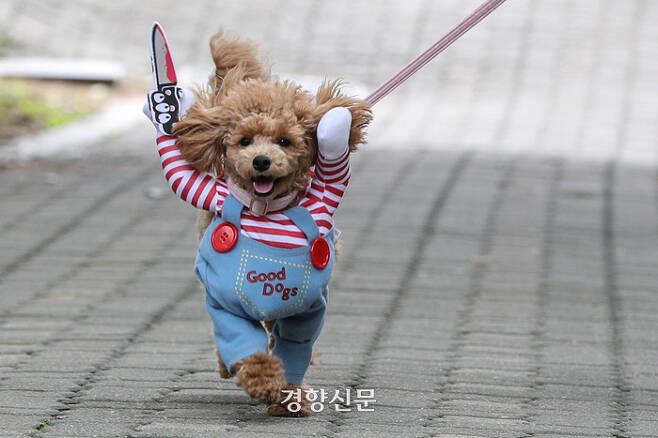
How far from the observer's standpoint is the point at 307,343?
3.90 metres

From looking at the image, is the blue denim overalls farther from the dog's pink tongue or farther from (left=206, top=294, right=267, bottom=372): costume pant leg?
the dog's pink tongue

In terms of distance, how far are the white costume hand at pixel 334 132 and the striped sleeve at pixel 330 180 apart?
0.21 feet

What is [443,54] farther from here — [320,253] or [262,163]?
[262,163]

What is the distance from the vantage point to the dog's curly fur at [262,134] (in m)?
3.55

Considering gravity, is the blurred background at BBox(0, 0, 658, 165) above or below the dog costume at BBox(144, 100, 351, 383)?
above

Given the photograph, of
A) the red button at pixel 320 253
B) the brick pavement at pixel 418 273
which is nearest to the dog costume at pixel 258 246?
the red button at pixel 320 253

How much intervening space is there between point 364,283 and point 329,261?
8.12ft

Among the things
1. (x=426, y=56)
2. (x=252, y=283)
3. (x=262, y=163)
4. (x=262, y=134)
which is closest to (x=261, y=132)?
(x=262, y=134)

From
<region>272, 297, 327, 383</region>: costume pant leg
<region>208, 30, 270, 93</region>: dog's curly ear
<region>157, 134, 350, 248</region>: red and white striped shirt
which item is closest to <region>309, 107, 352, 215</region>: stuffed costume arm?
<region>157, 134, 350, 248</region>: red and white striped shirt

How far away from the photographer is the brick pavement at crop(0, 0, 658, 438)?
4.02 metres

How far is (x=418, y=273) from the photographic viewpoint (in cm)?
644

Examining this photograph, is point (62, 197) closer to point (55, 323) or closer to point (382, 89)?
point (55, 323)

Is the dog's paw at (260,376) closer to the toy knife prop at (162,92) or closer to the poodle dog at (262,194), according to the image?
the poodle dog at (262,194)

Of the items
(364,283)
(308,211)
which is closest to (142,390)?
(308,211)
